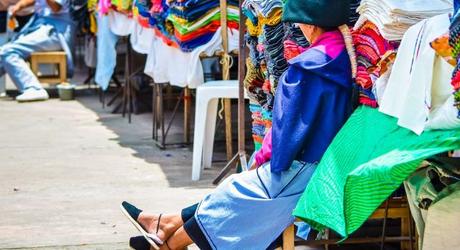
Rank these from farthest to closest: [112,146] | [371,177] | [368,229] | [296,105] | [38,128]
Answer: [38,128], [112,146], [368,229], [296,105], [371,177]

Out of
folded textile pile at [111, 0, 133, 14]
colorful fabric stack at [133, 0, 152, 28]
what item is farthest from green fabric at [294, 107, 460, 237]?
folded textile pile at [111, 0, 133, 14]

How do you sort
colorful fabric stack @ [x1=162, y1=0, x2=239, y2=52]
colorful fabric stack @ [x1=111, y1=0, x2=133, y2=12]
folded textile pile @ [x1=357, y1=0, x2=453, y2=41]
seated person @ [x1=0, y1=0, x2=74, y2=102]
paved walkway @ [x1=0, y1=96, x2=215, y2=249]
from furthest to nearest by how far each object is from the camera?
1. seated person @ [x1=0, y1=0, x2=74, y2=102]
2. colorful fabric stack @ [x1=111, y1=0, x2=133, y2=12]
3. colorful fabric stack @ [x1=162, y1=0, x2=239, y2=52]
4. paved walkway @ [x1=0, y1=96, x2=215, y2=249]
5. folded textile pile @ [x1=357, y1=0, x2=453, y2=41]

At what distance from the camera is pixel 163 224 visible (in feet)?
15.5

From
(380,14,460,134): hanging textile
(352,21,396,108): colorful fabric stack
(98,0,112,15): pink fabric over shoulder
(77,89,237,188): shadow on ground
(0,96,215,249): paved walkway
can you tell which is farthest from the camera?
(98,0,112,15): pink fabric over shoulder

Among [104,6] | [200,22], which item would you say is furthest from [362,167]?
[104,6]

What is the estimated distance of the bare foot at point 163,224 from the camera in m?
4.65

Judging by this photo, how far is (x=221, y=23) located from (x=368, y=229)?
8.29 feet

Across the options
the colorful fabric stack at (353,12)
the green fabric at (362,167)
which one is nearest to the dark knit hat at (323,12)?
the colorful fabric stack at (353,12)

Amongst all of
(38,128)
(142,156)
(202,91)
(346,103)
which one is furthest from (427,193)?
(38,128)

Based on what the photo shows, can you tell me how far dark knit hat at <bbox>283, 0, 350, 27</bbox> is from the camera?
4082 millimetres

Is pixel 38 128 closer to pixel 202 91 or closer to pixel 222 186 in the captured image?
pixel 202 91

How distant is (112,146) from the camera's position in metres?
8.59

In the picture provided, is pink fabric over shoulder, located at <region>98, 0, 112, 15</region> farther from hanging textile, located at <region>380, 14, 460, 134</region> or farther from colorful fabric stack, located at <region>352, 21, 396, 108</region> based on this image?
hanging textile, located at <region>380, 14, 460, 134</region>

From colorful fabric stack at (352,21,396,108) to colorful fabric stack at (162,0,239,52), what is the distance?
2.89 m
